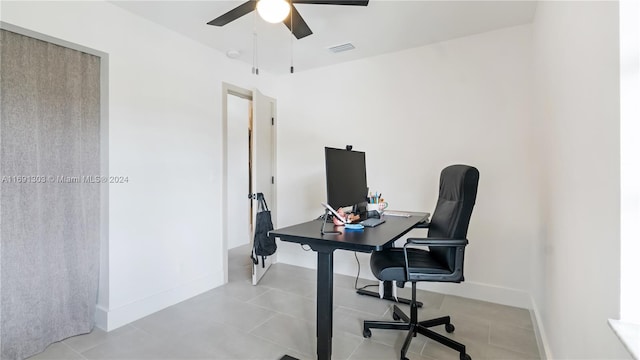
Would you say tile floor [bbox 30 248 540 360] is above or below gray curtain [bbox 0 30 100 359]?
below

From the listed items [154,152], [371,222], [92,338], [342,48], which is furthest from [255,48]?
[92,338]

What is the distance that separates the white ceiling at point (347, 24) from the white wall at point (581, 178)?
65cm

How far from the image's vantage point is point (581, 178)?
120 centimetres

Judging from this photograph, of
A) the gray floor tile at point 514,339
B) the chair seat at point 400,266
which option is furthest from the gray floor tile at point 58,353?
the gray floor tile at point 514,339

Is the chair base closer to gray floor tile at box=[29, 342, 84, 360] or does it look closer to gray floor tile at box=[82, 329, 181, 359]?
gray floor tile at box=[82, 329, 181, 359]

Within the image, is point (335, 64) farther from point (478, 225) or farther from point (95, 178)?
point (95, 178)

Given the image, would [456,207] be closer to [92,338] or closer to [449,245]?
[449,245]

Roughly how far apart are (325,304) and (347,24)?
7.77 ft

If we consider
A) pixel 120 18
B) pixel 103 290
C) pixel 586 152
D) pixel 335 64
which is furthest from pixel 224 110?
pixel 586 152

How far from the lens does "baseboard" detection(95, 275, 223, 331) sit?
2.35 meters

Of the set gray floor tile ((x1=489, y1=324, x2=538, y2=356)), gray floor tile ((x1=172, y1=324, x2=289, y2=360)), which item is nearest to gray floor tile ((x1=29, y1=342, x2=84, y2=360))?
gray floor tile ((x1=172, y1=324, x2=289, y2=360))

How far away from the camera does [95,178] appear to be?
93.2 inches

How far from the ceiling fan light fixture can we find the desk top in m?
1.33

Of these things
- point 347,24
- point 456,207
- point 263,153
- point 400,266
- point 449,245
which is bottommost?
point 400,266
